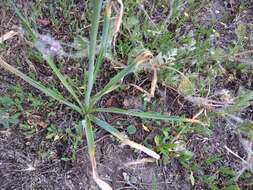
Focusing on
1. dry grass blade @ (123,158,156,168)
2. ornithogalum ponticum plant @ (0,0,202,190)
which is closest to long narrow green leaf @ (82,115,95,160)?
ornithogalum ponticum plant @ (0,0,202,190)

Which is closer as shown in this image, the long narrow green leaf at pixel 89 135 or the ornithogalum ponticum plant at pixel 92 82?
the ornithogalum ponticum plant at pixel 92 82

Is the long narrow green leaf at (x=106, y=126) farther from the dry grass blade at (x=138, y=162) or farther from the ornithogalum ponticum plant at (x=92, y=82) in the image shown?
the dry grass blade at (x=138, y=162)

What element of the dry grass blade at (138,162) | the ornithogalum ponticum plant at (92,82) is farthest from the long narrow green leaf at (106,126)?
the dry grass blade at (138,162)

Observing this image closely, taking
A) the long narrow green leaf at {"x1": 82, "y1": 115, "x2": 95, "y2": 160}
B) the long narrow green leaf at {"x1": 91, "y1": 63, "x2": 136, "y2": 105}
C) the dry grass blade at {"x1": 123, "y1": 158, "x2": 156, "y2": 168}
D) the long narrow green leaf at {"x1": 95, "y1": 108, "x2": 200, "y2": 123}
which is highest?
the long narrow green leaf at {"x1": 91, "y1": 63, "x2": 136, "y2": 105}

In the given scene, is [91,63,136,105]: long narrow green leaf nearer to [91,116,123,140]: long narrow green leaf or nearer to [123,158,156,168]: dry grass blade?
[91,116,123,140]: long narrow green leaf

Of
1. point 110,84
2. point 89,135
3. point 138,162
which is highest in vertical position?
point 110,84

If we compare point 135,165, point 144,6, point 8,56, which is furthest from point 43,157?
point 144,6

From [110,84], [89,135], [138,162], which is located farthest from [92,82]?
[138,162]

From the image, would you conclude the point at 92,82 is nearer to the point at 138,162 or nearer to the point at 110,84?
the point at 110,84

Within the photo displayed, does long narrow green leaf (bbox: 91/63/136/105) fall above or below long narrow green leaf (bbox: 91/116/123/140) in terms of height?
above
